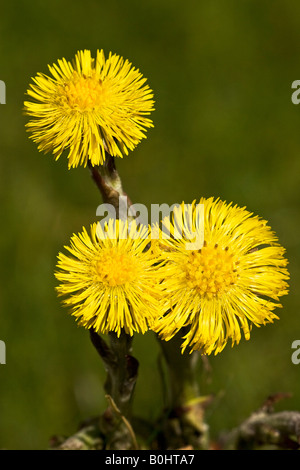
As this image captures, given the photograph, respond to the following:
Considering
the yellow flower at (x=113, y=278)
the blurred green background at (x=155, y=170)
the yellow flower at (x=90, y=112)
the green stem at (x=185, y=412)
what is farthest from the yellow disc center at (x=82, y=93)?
the blurred green background at (x=155, y=170)

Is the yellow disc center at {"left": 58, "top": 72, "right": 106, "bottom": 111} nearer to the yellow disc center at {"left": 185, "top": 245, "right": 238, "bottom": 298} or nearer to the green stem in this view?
the yellow disc center at {"left": 185, "top": 245, "right": 238, "bottom": 298}

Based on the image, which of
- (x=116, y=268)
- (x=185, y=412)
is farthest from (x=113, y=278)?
(x=185, y=412)

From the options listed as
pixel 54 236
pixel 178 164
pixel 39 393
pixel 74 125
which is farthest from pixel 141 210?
pixel 178 164

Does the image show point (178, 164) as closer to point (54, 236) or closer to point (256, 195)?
point (256, 195)

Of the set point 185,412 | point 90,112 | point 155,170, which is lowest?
point 185,412

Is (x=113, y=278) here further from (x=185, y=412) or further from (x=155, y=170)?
(x=155, y=170)

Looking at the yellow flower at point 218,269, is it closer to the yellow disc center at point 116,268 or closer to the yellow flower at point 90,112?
the yellow disc center at point 116,268

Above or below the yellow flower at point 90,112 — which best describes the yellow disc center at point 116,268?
below
